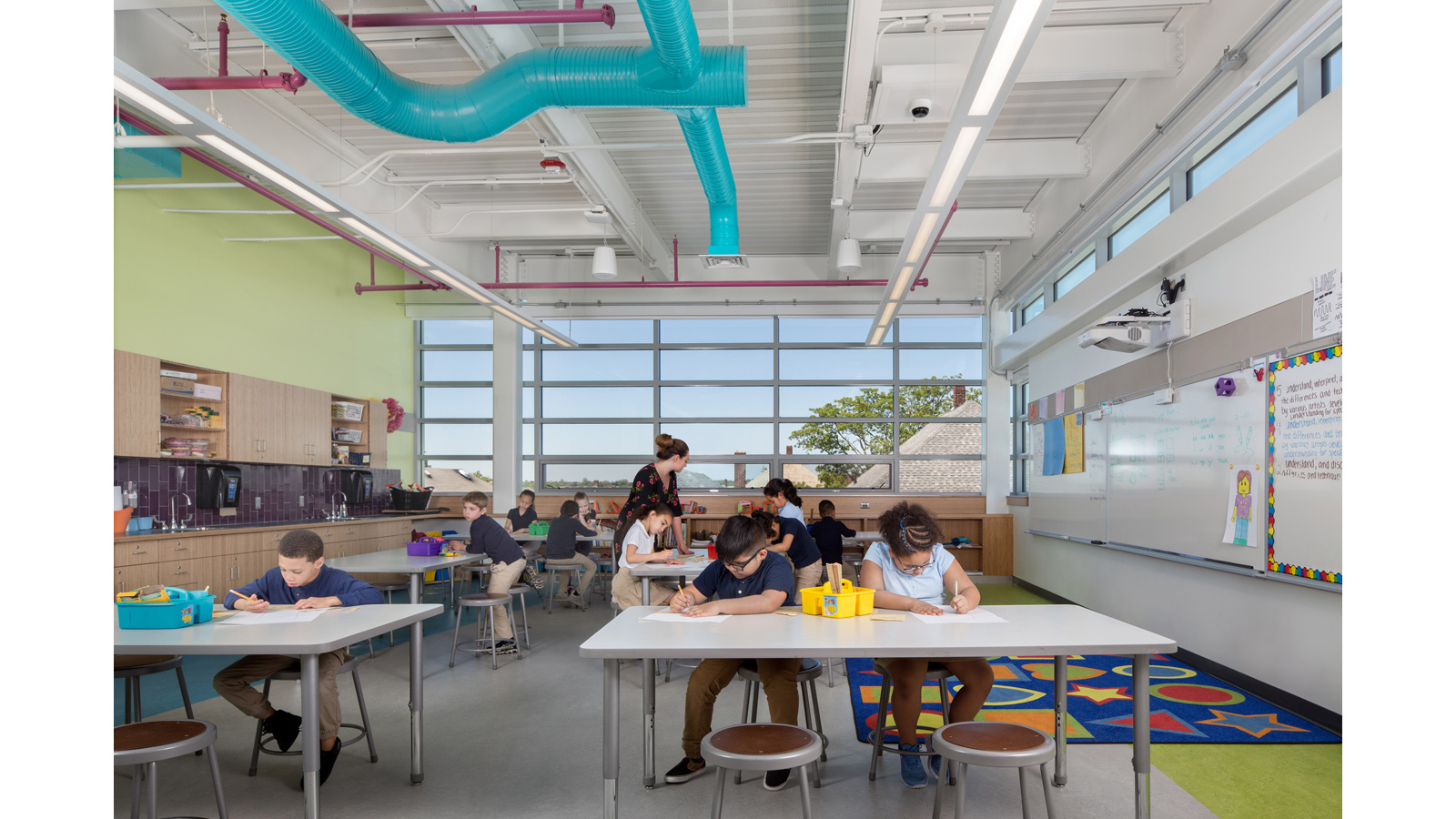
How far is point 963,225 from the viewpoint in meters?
9.01

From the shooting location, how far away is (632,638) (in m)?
2.85

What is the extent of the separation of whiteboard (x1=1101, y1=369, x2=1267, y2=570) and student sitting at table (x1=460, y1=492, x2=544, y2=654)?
464 cm

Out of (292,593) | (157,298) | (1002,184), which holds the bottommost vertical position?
(292,593)

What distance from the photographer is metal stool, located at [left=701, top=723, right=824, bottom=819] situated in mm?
2426

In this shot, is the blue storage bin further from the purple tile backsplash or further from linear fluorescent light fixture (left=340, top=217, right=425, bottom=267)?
the purple tile backsplash

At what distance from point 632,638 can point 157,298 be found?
260 inches

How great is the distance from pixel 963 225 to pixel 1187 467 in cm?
447

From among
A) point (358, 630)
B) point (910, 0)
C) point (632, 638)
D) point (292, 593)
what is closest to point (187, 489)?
point (292, 593)

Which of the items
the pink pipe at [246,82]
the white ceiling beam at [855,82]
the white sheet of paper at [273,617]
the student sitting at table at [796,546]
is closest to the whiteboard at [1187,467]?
the student sitting at table at [796,546]

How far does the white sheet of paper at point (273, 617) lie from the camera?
3258mm

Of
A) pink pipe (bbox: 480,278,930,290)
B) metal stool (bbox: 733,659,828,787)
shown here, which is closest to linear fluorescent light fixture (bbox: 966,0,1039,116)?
metal stool (bbox: 733,659,828,787)

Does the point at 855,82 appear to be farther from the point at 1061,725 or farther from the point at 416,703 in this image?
the point at 416,703

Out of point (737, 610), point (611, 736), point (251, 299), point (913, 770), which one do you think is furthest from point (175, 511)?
point (913, 770)

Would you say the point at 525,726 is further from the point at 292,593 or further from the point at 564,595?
the point at 564,595
